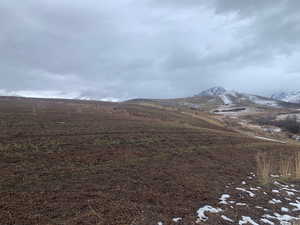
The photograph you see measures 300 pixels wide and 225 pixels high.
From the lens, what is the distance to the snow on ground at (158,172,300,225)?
534 cm

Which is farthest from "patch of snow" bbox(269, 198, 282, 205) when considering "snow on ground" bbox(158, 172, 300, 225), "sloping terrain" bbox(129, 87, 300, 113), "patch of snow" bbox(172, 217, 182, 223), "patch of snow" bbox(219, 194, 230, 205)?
"sloping terrain" bbox(129, 87, 300, 113)

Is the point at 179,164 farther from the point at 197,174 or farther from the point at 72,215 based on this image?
the point at 72,215

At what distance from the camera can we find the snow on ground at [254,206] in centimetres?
534

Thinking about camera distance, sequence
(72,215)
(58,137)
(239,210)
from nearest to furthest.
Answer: (72,215) → (239,210) → (58,137)

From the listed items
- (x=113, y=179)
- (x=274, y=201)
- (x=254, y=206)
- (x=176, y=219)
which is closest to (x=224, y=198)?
(x=254, y=206)

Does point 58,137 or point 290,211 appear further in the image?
point 58,137

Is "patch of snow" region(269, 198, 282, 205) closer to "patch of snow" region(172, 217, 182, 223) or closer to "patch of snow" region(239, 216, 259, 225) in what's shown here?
"patch of snow" region(239, 216, 259, 225)

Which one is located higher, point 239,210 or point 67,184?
point 67,184

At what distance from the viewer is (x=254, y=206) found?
20.1ft

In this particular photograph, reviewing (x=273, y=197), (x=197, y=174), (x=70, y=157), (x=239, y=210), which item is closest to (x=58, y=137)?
(x=70, y=157)

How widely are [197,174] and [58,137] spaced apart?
9.15m

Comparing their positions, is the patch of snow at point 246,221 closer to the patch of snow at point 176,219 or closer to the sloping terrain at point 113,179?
the sloping terrain at point 113,179

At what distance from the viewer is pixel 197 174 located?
28.3ft

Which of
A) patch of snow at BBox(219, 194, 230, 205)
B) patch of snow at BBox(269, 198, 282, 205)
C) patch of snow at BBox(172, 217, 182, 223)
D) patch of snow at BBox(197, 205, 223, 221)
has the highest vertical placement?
patch of snow at BBox(172, 217, 182, 223)
